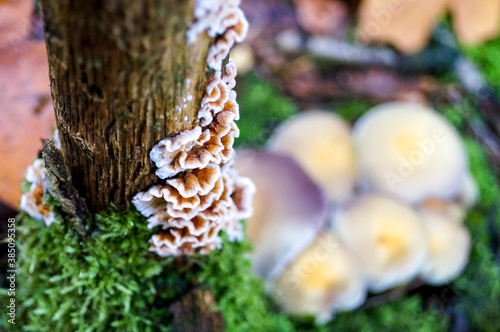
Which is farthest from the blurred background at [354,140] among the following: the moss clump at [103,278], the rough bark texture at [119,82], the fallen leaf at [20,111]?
the rough bark texture at [119,82]

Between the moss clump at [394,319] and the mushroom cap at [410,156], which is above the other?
the mushroom cap at [410,156]

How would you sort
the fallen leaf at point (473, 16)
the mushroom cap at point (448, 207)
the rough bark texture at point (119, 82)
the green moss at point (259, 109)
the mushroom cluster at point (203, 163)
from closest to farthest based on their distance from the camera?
the rough bark texture at point (119, 82), the mushroom cluster at point (203, 163), the mushroom cap at point (448, 207), the green moss at point (259, 109), the fallen leaf at point (473, 16)

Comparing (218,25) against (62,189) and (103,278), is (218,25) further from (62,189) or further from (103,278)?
(103,278)

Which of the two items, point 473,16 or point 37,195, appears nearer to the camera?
point 37,195

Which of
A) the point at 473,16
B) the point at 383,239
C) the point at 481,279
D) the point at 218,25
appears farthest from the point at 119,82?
the point at 473,16

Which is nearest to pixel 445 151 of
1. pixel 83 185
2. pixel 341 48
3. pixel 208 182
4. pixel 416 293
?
pixel 416 293

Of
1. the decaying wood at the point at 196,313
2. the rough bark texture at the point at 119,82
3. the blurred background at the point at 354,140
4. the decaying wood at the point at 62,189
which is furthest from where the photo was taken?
the blurred background at the point at 354,140

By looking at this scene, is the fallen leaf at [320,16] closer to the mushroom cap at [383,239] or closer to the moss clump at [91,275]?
the mushroom cap at [383,239]
